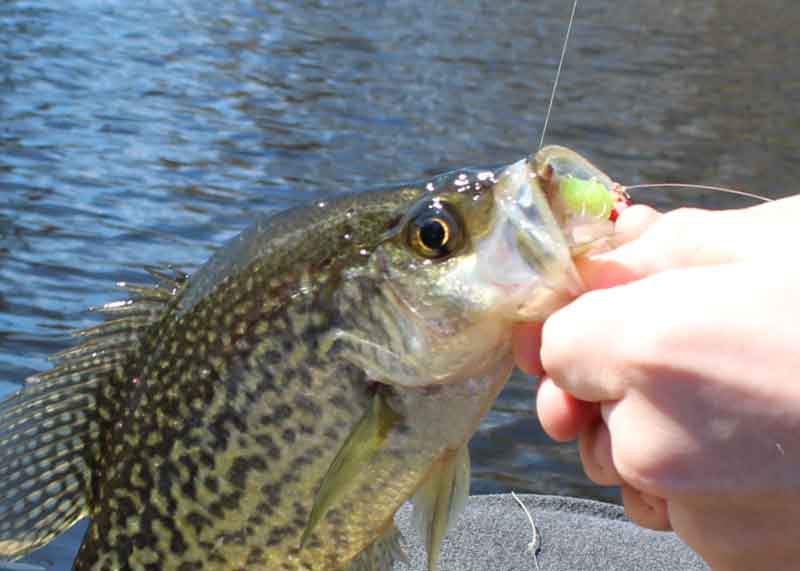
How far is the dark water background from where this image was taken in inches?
298

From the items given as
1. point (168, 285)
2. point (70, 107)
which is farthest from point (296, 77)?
point (168, 285)

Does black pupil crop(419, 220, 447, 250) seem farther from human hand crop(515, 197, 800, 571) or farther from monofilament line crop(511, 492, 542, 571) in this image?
monofilament line crop(511, 492, 542, 571)

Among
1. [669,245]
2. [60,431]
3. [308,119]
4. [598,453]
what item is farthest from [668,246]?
[308,119]

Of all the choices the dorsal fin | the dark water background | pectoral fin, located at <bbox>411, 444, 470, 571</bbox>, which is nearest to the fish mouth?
pectoral fin, located at <bbox>411, 444, 470, 571</bbox>

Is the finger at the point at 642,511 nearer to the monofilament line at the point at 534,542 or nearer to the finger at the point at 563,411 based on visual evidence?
the finger at the point at 563,411

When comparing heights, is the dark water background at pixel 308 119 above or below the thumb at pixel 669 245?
below

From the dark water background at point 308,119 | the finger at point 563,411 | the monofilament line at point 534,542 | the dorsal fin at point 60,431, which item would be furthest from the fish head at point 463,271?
the dark water background at point 308,119

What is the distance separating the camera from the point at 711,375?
1296mm

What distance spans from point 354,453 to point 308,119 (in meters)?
10.5

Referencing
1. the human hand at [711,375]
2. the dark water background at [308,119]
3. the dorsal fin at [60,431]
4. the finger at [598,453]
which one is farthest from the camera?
the dark water background at [308,119]

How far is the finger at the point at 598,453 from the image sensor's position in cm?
161

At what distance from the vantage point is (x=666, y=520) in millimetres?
1669

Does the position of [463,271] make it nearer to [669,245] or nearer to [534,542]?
[669,245]

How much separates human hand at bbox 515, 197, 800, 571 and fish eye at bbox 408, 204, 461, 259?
0.44m
